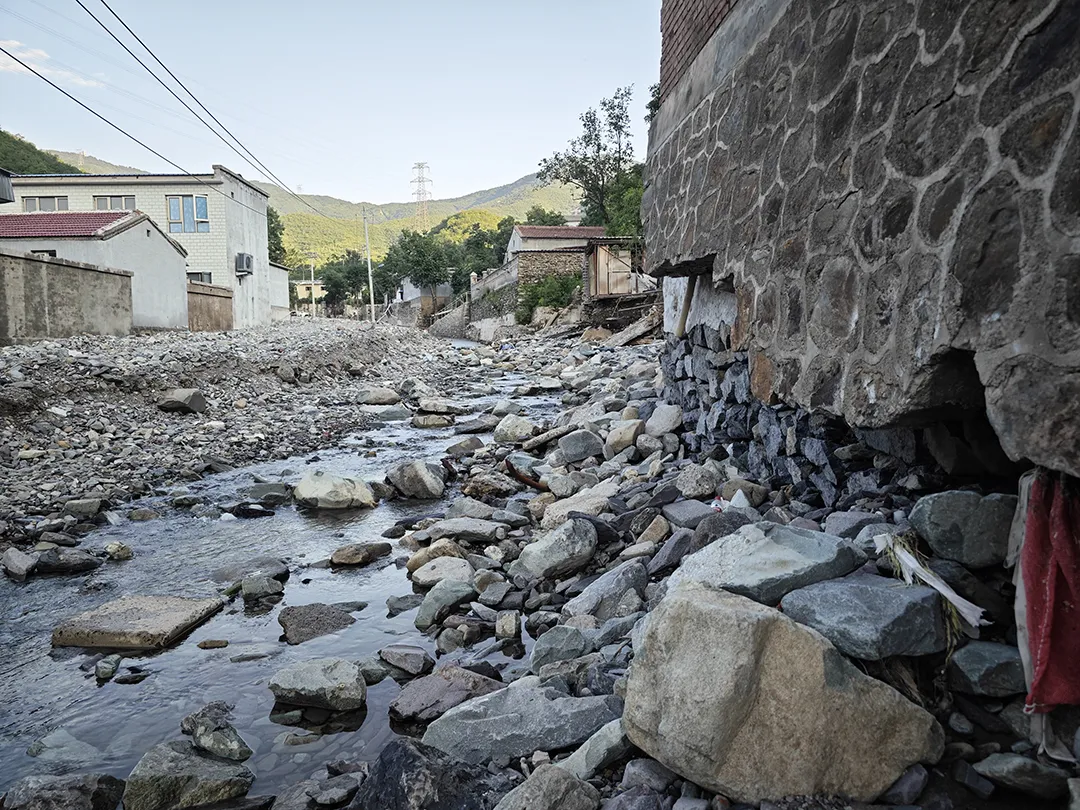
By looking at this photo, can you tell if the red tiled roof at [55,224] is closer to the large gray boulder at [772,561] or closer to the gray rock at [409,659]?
the gray rock at [409,659]

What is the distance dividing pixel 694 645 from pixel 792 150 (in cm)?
314

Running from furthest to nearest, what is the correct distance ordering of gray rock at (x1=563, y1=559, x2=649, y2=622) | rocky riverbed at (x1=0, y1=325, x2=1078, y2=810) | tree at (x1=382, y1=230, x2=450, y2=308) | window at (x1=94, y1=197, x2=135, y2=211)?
tree at (x1=382, y1=230, x2=450, y2=308)
window at (x1=94, y1=197, x2=135, y2=211)
gray rock at (x1=563, y1=559, x2=649, y2=622)
rocky riverbed at (x1=0, y1=325, x2=1078, y2=810)

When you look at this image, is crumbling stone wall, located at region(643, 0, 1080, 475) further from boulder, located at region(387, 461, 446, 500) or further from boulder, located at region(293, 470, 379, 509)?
boulder, located at region(293, 470, 379, 509)

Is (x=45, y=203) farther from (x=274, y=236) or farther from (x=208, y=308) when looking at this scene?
(x=274, y=236)

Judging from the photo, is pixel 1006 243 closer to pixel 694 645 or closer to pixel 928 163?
pixel 928 163

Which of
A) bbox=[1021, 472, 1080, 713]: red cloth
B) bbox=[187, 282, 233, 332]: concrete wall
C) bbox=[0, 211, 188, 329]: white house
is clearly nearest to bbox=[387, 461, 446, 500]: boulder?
bbox=[1021, 472, 1080, 713]: red cloth

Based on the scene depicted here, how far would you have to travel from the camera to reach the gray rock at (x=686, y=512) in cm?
461

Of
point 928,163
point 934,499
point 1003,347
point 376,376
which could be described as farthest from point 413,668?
point 376,376

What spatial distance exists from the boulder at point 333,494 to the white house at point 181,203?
2647cm

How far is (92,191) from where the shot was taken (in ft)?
105

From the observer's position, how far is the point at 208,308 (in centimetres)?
2720

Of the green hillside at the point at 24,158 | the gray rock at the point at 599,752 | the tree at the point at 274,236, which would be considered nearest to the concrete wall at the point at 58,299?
the gray rock at the point at 599,752

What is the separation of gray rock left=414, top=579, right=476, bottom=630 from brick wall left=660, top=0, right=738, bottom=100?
15.8ft

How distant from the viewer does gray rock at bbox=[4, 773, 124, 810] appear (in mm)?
2650
